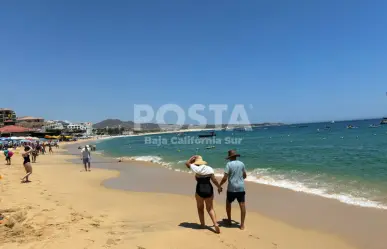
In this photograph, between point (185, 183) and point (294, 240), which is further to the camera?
point (185, 183)

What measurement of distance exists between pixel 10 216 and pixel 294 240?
19.8ft

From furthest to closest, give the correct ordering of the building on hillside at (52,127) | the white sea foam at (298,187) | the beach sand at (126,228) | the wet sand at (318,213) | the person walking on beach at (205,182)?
1. the building on hillside at (52,127)
2. the white sea foam at (298,187)
3. the wet sand at (318,213)
4. the person walking on beach at (205,182)
5. the beach sand at (126,228)

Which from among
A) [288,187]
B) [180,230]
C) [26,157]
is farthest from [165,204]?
[26,157]

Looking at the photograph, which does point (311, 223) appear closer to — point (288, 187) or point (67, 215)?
point (288, 187)

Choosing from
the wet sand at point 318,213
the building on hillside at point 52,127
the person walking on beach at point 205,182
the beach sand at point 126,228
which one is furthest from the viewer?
the building on hillside at point 52,127

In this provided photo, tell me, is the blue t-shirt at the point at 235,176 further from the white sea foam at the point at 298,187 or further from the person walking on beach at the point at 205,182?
the white sea foam at the point at 298,187

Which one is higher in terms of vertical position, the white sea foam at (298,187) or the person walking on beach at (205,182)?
the person walking on beach at (205,182)

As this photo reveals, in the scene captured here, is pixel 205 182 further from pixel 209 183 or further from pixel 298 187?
pixel 298 187

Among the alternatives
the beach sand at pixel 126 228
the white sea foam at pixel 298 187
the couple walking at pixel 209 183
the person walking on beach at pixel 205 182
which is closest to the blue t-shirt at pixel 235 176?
the couple walking at pixel 209 183

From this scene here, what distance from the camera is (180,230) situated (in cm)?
579

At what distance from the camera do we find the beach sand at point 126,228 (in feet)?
16.5

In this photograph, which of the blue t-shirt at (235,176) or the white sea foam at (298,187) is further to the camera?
the white sea foam at (298,187)

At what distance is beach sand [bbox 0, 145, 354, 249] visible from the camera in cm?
502

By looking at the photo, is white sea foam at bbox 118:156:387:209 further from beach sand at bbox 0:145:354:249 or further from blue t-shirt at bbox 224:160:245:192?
blue t-shirt at bbox 224:160:245:192
